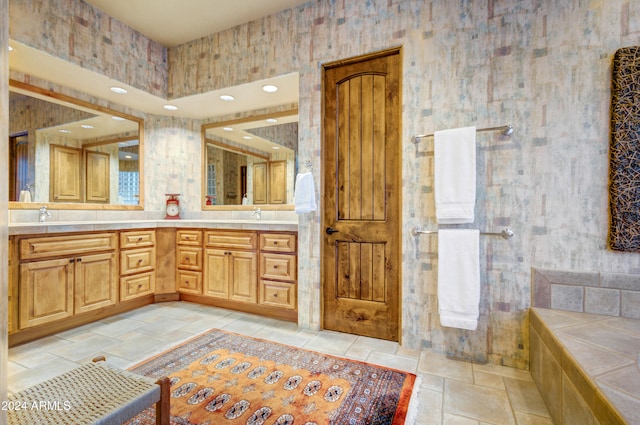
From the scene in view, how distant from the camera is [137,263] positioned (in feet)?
10.2

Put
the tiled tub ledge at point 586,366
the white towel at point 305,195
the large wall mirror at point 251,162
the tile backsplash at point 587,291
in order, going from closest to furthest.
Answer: the tiled tub ledge at point 586,366 < the tile backsplash at point 587,291 < the white towel at point 305,195 < the large wall mirror at point 251,162

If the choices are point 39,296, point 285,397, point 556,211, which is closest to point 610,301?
point 556,211

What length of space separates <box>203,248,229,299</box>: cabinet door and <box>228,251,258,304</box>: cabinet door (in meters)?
0.07

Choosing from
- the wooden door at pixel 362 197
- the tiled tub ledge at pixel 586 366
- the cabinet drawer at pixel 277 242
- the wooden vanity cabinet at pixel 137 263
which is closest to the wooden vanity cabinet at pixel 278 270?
the cabinet drawer at pixel 277 242

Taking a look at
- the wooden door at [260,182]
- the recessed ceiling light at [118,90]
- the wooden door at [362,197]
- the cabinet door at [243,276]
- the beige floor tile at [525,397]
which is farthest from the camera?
the wooden door at [260,182]

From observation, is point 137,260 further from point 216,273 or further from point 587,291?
point 587,291

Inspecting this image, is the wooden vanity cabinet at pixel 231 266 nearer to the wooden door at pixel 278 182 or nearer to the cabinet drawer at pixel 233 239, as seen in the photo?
the cabinet drawer at pixel 233 239

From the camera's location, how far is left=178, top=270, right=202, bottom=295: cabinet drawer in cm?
328

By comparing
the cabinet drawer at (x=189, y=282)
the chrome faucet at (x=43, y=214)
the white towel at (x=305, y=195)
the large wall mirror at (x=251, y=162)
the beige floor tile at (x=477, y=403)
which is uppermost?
the large wall mirror at (x=251, y=162)

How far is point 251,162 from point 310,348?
2.20m

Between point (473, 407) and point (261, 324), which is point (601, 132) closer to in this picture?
point (473, 407)

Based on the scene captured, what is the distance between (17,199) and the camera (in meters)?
2.71

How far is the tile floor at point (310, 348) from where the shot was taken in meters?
1.57

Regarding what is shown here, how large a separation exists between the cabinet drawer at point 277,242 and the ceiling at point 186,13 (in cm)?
202
